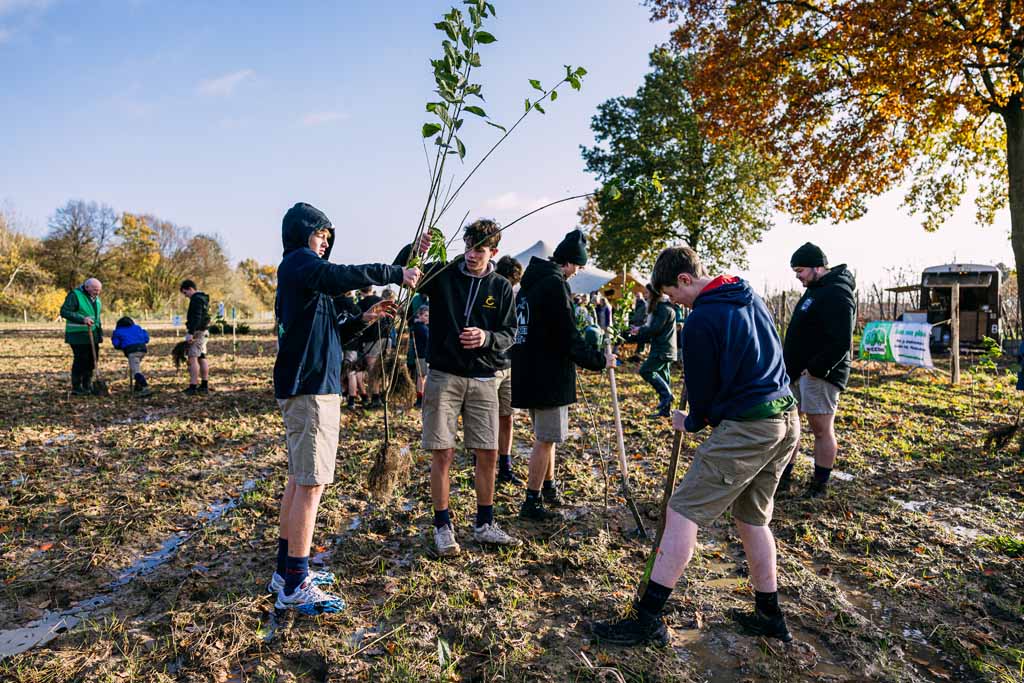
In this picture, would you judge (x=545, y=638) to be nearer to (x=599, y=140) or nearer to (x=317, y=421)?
(x=317, y=421)

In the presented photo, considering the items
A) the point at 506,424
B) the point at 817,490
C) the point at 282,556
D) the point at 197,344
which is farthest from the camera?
the point at 197,344

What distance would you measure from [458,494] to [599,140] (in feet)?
84.8

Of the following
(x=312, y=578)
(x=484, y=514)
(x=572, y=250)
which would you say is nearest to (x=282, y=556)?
(x=312, y=578)

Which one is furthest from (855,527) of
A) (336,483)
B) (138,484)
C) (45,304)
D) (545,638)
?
(45,304)

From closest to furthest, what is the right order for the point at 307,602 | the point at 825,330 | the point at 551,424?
the point at 307,602
the point at 551,424
the point at 825,330

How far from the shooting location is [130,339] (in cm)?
940

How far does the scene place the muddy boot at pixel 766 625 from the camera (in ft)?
9.18

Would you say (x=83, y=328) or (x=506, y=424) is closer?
(x=506, y=424)

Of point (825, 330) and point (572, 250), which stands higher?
point (572, 250)

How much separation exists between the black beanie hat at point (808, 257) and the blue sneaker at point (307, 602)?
4218 millimetres

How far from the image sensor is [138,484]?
16.3 feet

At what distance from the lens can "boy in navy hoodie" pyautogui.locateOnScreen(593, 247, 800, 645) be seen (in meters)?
2.65

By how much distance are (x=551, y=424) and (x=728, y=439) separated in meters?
1.63

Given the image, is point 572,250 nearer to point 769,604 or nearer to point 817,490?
point 769,604
